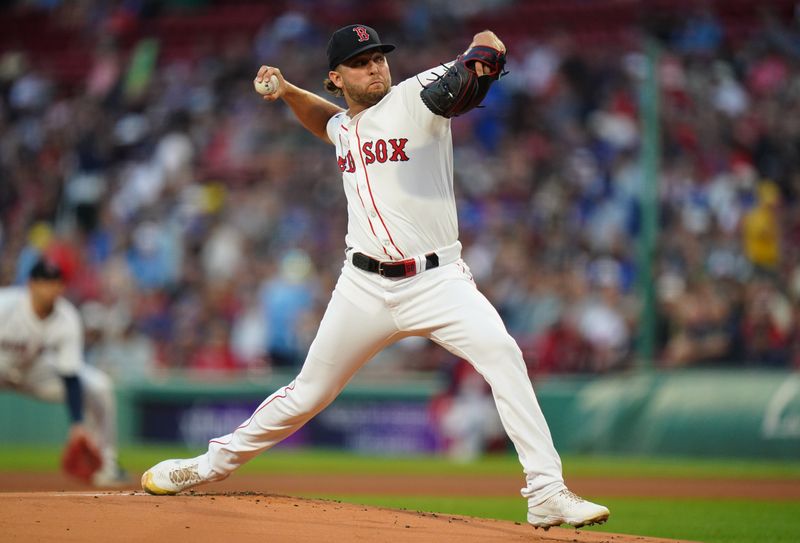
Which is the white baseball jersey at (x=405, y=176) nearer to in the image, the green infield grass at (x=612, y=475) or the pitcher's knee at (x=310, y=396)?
the pitcher's knee at (x=310, y=396)

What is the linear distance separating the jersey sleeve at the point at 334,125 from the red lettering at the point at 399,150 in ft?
1.56

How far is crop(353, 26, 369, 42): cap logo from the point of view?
223 inches

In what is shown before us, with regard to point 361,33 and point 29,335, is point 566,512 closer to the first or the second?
point 361,33

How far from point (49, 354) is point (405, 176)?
5772 mm

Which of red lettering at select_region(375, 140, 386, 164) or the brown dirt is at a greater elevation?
red lettering at select_region(375, 140, 386, 164)

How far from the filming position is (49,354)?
10336 millimetres

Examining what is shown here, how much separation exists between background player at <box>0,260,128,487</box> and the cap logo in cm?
510

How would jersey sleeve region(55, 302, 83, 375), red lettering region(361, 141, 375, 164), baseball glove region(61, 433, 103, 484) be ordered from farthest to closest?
jersey sleeve region(55, 302, 83, 375)
baseball glove region(61, 433, 103, 484)
red lettering region(361, 141, 375, 164)

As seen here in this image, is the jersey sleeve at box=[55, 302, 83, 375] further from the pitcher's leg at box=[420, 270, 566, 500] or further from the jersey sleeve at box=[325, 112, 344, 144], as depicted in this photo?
the pitcher's leg at box=[420, 270, 566, 500]

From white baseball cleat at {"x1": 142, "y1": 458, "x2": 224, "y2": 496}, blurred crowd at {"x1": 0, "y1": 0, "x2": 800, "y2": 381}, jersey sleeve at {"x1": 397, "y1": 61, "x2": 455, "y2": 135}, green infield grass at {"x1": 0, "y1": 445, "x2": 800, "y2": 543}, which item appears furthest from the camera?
blurred crowd at {"x1": 0, "y1": 0, "x2": 800, "y2": 381}

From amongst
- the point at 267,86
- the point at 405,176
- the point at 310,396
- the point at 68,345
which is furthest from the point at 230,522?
the point at 68,345

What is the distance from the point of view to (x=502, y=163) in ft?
55.0

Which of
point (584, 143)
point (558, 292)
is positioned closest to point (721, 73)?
point (584, 143)

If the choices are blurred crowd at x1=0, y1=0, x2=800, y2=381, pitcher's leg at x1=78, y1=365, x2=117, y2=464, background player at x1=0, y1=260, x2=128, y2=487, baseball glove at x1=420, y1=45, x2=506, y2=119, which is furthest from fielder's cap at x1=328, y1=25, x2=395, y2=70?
blurred crowd at x1=0, y1=0, x2=800, y2=381
